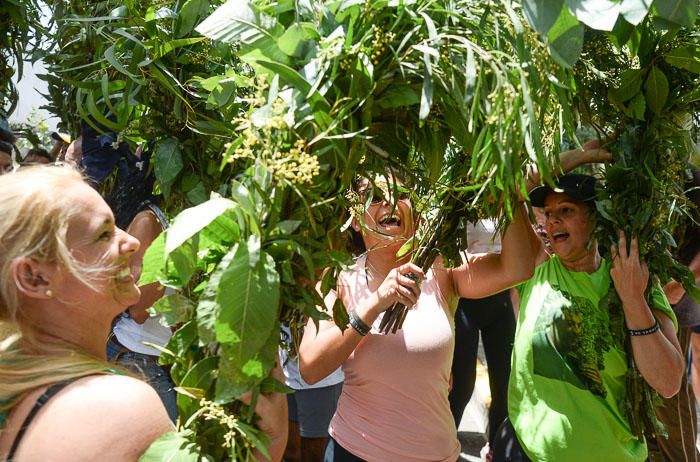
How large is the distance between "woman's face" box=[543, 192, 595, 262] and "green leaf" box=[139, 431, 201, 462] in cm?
151

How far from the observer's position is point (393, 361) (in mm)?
2416

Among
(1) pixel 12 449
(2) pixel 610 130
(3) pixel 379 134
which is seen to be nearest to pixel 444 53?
(3) pixel 379 134

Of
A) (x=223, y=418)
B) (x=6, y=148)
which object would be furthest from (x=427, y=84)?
(x=6, y=148)

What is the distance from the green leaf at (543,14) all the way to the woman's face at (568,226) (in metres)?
1.19

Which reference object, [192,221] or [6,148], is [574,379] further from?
[6,148]

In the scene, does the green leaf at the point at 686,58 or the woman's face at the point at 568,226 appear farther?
the woman's face at the point at 568,226

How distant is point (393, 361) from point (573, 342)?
0.58 metres

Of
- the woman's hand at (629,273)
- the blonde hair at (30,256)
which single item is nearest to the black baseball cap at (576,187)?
the woman's hand at (629,273)

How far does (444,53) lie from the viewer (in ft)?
5.05

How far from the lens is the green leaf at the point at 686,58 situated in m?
1.95

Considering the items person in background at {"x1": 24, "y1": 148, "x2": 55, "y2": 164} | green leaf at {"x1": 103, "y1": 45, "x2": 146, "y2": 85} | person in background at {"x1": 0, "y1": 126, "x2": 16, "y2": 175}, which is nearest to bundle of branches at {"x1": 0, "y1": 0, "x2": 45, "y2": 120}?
person in background at {"x1": 0, "y1": 126, "x2": 16, "y2": 175}

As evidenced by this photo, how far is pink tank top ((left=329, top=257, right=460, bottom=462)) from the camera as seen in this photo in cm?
241

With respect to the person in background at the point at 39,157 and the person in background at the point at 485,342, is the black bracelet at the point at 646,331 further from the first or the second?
the person in background at the point at 39,157

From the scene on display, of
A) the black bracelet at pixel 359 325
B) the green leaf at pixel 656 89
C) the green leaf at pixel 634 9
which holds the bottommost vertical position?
the black bracelet at pixel 359 325
